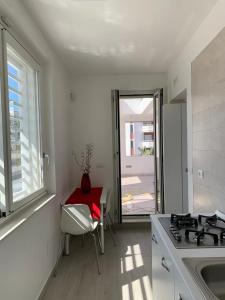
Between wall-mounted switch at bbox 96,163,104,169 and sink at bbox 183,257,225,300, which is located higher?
wall-mounted switch at bbox 96,163,104,169

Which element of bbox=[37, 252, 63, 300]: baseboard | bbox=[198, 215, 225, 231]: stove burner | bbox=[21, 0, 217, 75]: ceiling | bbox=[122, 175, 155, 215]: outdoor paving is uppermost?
bbox=[21, 0, 217, 75]: ceiling

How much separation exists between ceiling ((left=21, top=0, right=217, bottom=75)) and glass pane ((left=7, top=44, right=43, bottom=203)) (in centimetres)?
48

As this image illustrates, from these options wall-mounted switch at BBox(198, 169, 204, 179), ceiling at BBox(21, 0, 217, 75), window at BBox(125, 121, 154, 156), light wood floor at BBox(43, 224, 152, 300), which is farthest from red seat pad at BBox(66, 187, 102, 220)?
window at BBox(125, 121, 154, 156)

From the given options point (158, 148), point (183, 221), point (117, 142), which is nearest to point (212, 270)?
point (183, 221)

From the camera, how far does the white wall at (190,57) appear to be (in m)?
2.19

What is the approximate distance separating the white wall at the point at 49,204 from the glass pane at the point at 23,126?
0.71ft

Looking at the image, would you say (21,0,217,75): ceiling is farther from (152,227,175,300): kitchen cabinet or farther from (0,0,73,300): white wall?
(152,227,175,300): kitchen cabinet

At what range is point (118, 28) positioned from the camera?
2.65 meters

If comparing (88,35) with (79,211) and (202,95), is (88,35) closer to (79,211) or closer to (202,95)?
(202,95)

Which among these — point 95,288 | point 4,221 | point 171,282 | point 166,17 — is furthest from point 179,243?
point 166,17

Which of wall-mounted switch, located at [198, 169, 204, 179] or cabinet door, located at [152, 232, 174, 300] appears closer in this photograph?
cabinet door, located at [152, 232, 174, 300]

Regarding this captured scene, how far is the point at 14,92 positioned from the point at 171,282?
188cm

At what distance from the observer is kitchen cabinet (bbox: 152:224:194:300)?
1.18 m

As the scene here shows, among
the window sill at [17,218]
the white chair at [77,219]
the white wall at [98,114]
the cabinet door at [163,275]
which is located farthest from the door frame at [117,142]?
the cabinet door at [163,275]
